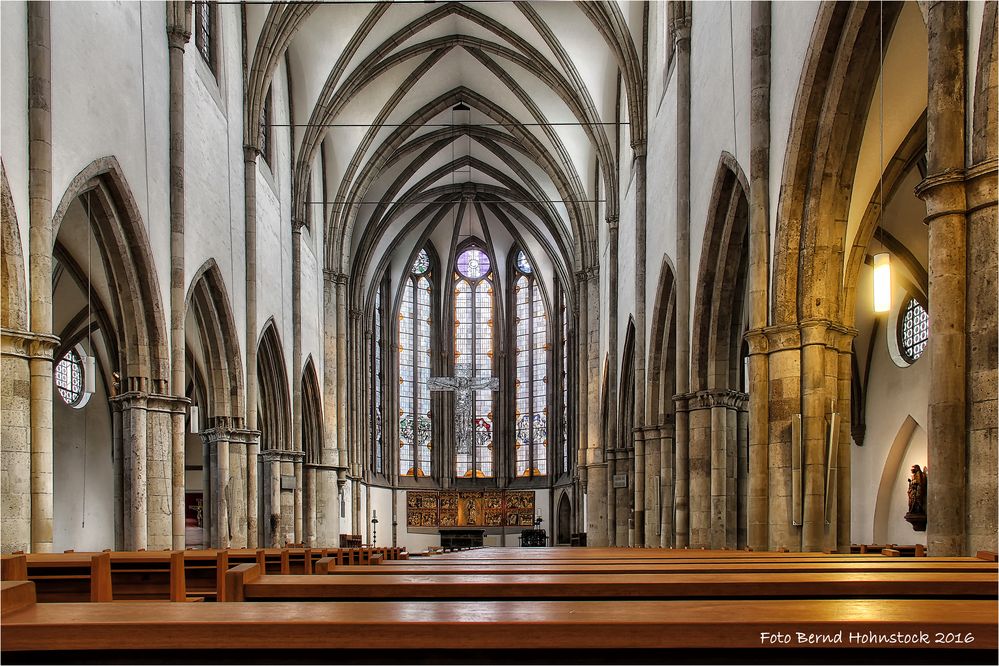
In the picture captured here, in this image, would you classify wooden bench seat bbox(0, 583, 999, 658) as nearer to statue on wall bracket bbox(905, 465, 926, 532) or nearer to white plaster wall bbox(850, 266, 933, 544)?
statue on wall bracket bbox(905, 465, 926, 532)

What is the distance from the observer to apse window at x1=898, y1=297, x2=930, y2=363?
69.9ft

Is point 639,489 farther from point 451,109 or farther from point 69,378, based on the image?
point 451,109

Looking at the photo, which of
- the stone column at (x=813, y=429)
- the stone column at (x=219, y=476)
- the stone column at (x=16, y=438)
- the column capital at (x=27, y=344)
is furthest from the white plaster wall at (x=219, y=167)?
the stone column at (x=813, y=429)

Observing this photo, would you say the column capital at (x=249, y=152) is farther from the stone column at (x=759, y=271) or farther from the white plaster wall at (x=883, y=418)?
the white plaster wall at (x=883, y=418)

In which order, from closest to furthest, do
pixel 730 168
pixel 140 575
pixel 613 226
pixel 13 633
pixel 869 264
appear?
1. pixel 13 633
2. pixel 140 575
3. pixel 730 168
4. pixel 869 264
5. pixel 613 226

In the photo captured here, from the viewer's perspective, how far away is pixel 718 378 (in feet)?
54.0

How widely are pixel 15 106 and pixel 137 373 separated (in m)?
5.68

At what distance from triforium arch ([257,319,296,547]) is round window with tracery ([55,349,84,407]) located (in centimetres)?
539

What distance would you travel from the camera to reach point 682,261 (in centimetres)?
1741

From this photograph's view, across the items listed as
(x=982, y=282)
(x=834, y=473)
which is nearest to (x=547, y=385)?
(x=834, y=473)

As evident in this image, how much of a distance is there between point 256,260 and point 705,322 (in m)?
10.7


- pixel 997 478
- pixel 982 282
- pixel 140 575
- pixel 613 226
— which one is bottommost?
pixel 140 575

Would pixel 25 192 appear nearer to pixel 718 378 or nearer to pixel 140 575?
pixel 140 575

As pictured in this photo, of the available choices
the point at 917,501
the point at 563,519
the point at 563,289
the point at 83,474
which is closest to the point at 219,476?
the point at 83,474
